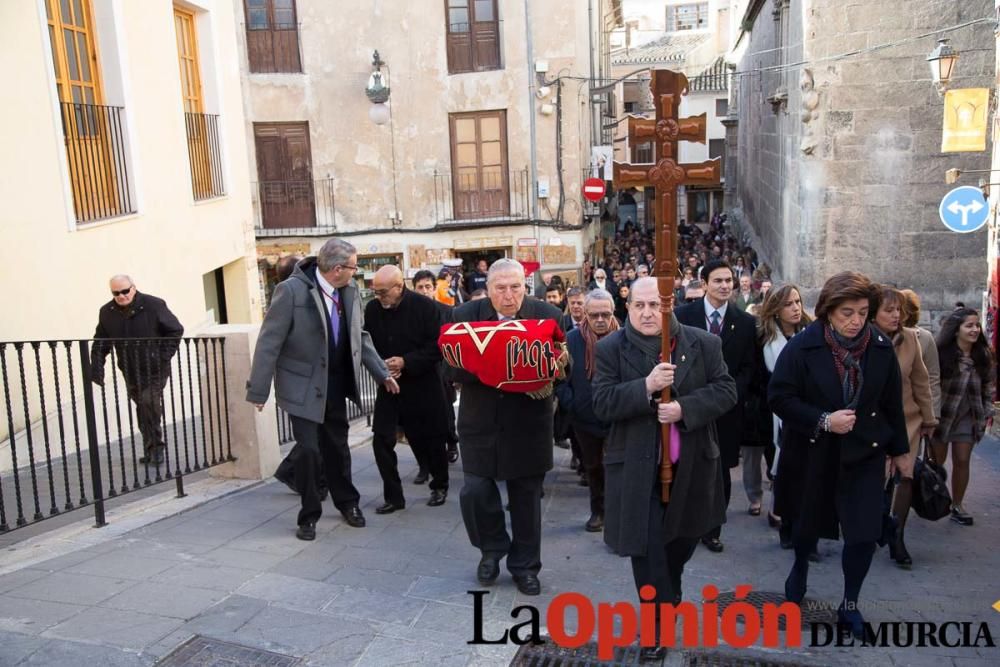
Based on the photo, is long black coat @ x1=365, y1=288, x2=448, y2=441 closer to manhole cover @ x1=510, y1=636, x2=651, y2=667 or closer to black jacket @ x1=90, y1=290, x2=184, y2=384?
black jacket @ x1=90, y1=290, x2=184, y2=384

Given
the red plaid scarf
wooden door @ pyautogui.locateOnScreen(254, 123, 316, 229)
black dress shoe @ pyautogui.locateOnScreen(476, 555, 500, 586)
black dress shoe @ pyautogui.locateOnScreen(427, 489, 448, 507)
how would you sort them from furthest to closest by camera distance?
1. wooden door @ pyautogui.locateOnScreen(254, 123, 316, 229)
2. black dress shoe @ pyautogui.locateOnScreen(427, 489, 448, 507)
3. black dress shoe @ pyautogui.locateOnScreen(476, 555, 500, 586)
4. the red plaid scarf

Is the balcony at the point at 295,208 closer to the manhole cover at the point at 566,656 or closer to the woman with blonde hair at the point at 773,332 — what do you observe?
the woman with blonde hair at the point at 773,332

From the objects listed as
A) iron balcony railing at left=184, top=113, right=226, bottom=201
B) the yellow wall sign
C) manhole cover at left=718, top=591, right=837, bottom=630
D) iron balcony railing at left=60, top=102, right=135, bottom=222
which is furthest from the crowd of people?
iron balcony railing at left=184, top=113, right=226, bottom=201

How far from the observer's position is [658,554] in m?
4.11

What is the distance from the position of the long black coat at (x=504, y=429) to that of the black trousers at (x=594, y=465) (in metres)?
1.41

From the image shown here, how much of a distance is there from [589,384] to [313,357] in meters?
1.76

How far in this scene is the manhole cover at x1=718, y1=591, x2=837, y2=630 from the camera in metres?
4.49

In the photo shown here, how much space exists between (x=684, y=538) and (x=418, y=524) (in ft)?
7.36

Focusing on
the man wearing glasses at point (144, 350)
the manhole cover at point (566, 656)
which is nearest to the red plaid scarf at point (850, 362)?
the manhole cover at point (566, 656)

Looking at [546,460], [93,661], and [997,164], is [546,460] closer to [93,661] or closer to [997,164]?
[93,661]

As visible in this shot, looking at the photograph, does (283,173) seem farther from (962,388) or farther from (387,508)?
(962,388)

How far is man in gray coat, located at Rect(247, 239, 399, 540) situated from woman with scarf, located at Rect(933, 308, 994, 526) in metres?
3.89

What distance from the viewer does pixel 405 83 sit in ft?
72.6

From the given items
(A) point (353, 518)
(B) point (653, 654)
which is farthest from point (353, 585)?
(B) point (653, 654)
